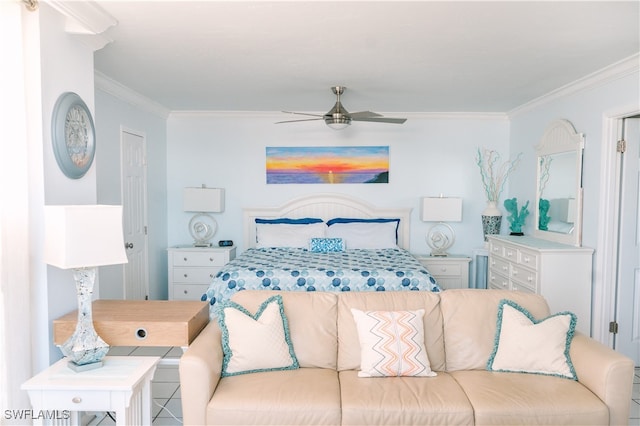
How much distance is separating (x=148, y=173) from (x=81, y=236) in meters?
3.17

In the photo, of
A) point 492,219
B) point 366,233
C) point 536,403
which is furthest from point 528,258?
point 536,403

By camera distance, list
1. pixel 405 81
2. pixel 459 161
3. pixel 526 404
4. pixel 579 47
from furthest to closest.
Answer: pixel 459 161, pixel 405 81, pixel 579 47, pixel 526 404

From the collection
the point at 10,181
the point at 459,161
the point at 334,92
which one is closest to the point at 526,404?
the point at 10,181

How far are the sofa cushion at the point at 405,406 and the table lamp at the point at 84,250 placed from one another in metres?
1.26

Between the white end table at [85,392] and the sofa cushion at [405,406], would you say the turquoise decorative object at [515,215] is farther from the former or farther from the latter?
the white end table at [85,392]

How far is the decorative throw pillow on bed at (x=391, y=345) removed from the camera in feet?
7.83

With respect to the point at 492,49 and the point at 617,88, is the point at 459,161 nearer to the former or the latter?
the point at 617,88

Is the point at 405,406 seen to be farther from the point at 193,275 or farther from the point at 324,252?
the point at 193,275

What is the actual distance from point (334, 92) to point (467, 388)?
2.89 meters

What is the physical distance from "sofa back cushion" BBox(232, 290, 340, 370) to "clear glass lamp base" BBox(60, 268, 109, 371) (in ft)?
2.63

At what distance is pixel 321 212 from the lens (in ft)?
18.4

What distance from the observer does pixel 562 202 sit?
4289 millimetres

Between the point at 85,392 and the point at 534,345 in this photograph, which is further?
the point at 534,345

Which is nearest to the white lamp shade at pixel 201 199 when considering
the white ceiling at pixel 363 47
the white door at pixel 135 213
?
the white door at pixel 135 213
